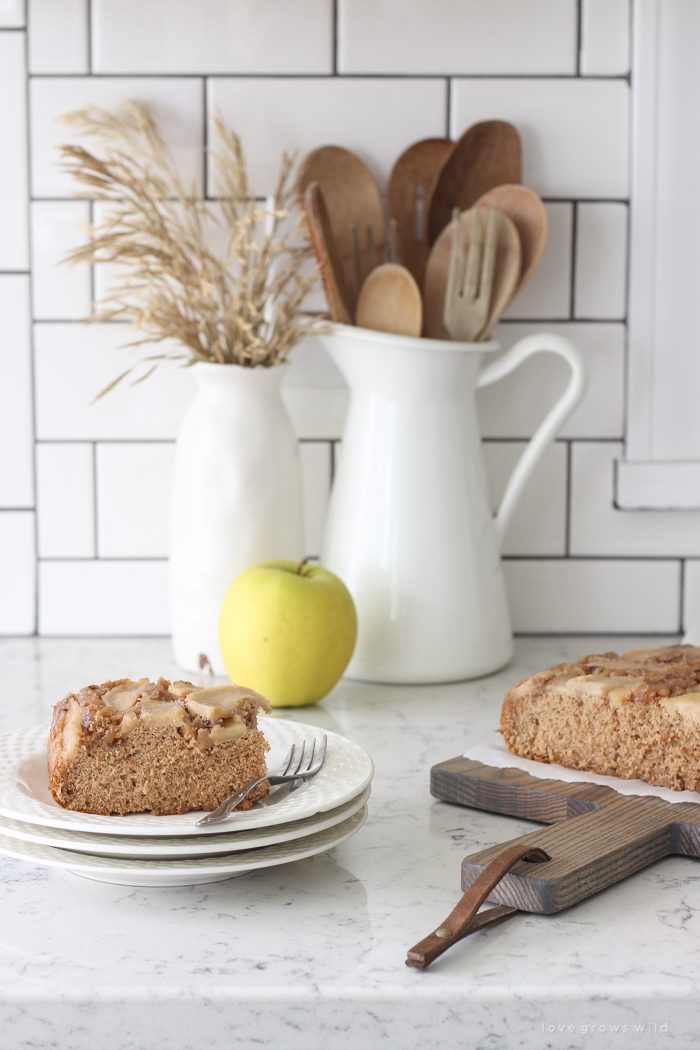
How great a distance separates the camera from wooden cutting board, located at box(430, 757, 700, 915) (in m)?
0.50

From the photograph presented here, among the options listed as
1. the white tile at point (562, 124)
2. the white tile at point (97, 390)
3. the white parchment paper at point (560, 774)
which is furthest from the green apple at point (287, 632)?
the white tile at point (562, 124)

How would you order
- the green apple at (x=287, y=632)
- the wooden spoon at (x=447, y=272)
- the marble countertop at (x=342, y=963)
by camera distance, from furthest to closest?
the wooden spoon at (x=447, y=272) < the green apple at (x=287, y=632) < the marble countertop at (x=342, y=963)

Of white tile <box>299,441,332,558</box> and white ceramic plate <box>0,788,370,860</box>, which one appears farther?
white tile <box>299,441,332,558</box>

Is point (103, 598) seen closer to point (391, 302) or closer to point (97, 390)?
point (97, 390)

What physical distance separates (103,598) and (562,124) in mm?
680

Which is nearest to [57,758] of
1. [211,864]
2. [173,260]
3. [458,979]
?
[211,864]

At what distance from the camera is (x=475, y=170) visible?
3.28 feet

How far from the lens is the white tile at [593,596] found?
43.0 inches

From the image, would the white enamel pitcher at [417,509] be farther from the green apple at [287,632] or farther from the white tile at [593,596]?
the white tile at [593,596]

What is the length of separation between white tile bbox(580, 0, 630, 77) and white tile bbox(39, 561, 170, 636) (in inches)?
26.6

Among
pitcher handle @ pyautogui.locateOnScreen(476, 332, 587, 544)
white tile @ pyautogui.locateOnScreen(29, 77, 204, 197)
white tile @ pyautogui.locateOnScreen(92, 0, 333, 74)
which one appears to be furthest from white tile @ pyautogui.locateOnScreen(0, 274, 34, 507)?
pitcher handle @ pyautogui.locateOnScreen(476, 332, 587, 544)

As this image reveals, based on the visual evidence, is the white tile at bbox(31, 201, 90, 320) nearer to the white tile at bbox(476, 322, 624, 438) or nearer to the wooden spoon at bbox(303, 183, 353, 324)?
the wooden spoon at bbox(303, 183, 353, 324)

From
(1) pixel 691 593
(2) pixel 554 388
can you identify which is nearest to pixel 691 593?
(1) pixel 691 593

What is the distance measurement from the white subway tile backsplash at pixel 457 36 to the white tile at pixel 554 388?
0.85 ft
